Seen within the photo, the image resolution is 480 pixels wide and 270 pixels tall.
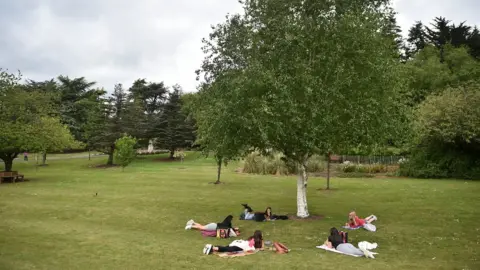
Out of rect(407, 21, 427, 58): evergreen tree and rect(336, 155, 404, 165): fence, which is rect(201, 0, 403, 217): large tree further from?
rect(407, 21, 427, 58): evergreen tree

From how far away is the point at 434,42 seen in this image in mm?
63906

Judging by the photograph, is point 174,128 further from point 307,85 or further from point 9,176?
point 307,85

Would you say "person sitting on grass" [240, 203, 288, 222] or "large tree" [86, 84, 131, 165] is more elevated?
"large tree" [86, 84, 131, 165]

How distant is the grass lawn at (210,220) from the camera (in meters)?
10.9

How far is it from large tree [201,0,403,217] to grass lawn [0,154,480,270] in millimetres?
3558

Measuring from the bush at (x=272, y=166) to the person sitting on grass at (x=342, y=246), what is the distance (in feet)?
79.1

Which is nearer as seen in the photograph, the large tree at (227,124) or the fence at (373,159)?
the large tree at (227,124)

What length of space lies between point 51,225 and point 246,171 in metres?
24.9

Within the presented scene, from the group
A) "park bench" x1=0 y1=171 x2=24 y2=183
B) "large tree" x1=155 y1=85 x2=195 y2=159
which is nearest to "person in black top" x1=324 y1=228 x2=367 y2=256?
"park bench" x1=0 y1=171 x2=24 y2=183

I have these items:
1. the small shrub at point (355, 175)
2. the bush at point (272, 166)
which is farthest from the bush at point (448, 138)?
the bush at point (272, 166)

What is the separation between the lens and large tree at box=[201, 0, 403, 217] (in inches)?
601

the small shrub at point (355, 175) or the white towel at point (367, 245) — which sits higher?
the small shrub at point (355, 175)

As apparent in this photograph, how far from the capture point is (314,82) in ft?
49.8

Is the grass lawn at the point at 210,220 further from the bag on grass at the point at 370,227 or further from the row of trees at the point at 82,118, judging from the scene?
the row of trees at the point at 82,118
